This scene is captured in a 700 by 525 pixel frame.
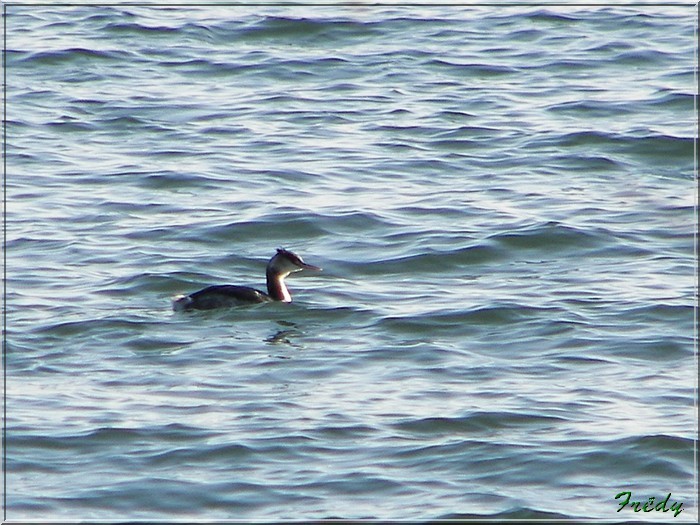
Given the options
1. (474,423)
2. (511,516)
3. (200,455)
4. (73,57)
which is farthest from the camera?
(73,57)

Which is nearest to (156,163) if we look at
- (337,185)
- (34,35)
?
(337,185)

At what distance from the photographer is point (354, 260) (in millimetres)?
13156

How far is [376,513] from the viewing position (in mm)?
8102

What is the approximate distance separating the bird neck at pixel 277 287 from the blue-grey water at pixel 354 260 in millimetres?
98

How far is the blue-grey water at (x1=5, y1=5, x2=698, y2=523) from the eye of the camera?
870 cm

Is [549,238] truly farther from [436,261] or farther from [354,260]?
[354,260]

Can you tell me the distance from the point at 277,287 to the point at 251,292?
0.26m

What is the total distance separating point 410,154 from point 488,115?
1.99 meters

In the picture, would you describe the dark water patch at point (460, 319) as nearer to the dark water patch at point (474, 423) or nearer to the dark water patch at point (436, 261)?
the dark water patch at point (436, 261)
